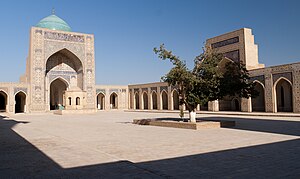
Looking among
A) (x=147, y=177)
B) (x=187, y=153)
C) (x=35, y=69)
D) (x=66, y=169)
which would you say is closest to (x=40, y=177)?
(x=66, y=169)

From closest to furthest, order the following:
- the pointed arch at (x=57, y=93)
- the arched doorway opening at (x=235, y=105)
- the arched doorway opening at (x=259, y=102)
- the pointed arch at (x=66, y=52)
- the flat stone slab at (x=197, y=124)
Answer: the flat stone slab at (x=197, y=124) → the arched doorway opening at (x=259, y=102) → the arched doorway opening at (x=235, y=105) → the pointed arch at (x=66, y=52) → the pointed arch at (x=57, y=93)

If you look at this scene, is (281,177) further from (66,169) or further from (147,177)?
(66,169)

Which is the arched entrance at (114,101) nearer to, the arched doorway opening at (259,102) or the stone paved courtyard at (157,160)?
the arched doorway opening at (259,102)

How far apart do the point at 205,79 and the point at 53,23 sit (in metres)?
24.0

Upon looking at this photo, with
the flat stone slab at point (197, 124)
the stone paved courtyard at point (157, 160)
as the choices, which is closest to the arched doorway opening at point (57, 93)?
the flat stone slab at point (197, 124)

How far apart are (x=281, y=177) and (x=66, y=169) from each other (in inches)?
106

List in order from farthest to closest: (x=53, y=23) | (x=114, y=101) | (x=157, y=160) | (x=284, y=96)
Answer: (x=114, y=101) < (x=53, y=23) < (x=284, y=96) < (x=157, y=160)

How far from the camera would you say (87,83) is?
2797cm

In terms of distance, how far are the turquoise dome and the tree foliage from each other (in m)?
22.2

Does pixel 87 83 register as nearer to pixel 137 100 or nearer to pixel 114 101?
pixel 137 100

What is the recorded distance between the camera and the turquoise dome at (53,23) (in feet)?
94.9

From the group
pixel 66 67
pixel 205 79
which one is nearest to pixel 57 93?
pixel 66 67

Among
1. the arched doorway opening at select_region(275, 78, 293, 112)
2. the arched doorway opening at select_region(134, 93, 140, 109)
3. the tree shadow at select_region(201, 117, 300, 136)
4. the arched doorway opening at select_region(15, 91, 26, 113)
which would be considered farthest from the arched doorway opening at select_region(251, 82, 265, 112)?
the arched doorway opening at select_region(15, 91, 26, 113)

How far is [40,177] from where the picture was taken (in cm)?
338
